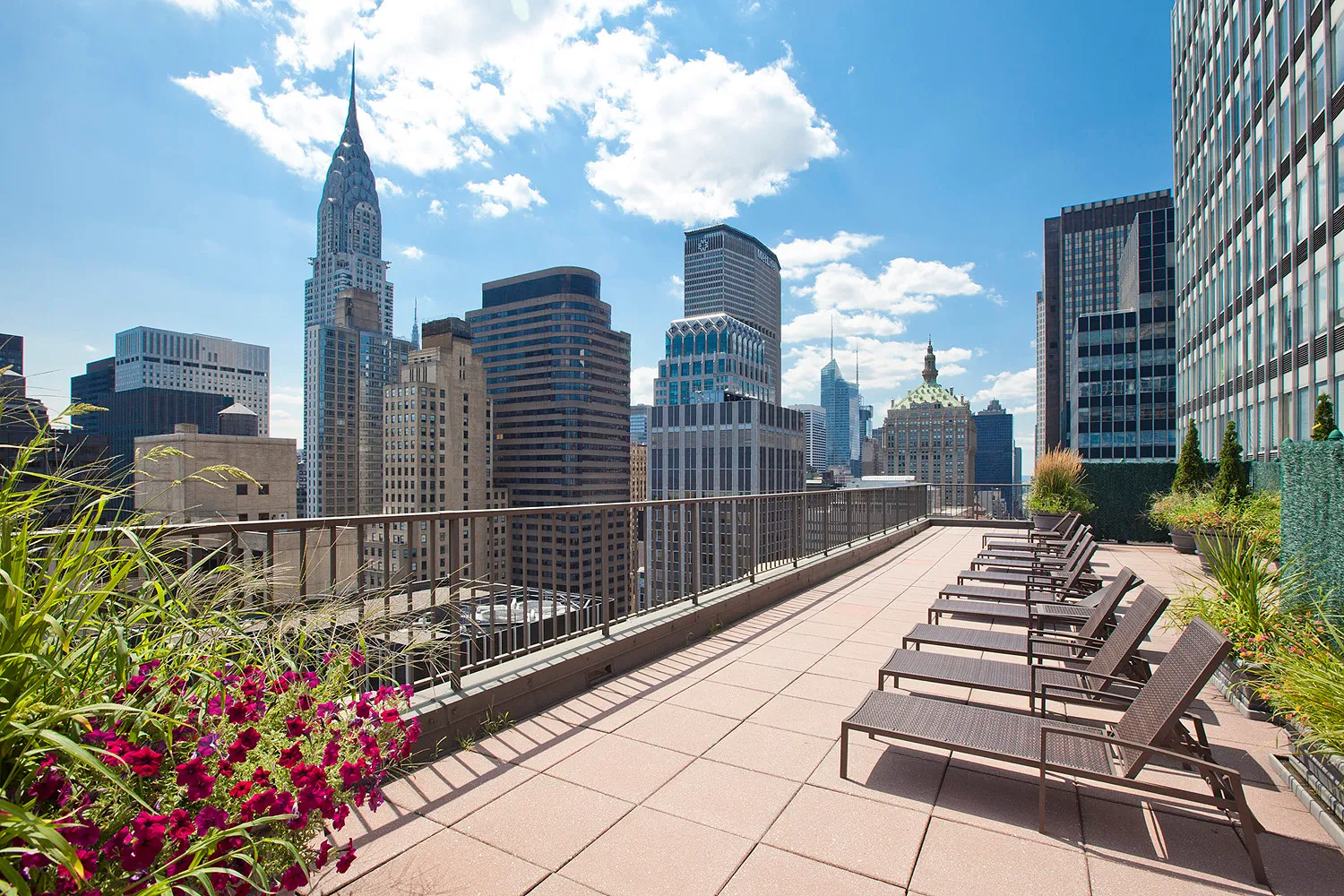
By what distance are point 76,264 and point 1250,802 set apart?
3256cm

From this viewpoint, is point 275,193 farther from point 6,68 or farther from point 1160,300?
point 1160,300

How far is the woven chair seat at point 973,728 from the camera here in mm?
2586

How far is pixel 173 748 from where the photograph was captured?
158 centimetres

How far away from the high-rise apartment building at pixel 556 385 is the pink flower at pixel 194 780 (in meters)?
81.3

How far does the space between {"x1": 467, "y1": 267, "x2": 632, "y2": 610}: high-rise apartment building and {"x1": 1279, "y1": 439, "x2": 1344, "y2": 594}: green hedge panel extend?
79.3 meters

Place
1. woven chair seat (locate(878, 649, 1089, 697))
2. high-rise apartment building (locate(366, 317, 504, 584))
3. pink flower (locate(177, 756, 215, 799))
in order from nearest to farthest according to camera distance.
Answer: pink flower (locate(177, 756, 215, 799)), woven chair seat (locate(878, 649, 1089, 697)), high-rise apartment building (locate(366, 317, 504, 584))

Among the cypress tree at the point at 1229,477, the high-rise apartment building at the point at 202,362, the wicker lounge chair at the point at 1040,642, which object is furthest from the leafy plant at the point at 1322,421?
the high-rise apartment building at the point at 202,362

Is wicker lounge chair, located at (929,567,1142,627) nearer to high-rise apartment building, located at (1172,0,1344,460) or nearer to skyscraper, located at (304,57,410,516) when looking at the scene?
high-rise apartment building, located at (1172,0,1344,460)

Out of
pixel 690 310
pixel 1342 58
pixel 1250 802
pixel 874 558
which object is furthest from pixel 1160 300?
pixel 690 310

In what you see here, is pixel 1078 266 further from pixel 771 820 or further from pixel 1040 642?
pixel 771 820

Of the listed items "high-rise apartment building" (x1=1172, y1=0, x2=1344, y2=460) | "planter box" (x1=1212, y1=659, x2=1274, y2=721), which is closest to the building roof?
"high-rise apartment building" (x1=1172, y1=0, x2=1344, y2=460)

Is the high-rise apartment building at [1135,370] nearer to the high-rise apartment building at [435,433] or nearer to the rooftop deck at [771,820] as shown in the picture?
the high-rise apartment building at [435,433]

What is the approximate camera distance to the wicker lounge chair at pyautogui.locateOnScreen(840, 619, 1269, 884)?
7.65 feet

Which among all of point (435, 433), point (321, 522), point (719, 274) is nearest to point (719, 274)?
point (719, 274)
